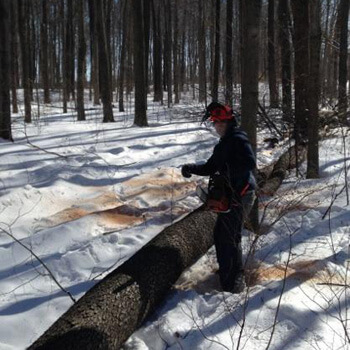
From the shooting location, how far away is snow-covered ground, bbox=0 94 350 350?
3262mm

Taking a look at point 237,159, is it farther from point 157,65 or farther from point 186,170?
point 157,65

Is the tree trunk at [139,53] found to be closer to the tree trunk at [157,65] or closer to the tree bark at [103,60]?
the tree bark at [103,60]

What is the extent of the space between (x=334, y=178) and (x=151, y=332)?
500cm

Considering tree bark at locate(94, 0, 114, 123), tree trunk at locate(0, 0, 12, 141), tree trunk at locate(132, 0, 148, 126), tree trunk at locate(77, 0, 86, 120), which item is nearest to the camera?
tree trunk at locate(0, 0, 12, 141)

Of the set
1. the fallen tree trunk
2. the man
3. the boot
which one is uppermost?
the man

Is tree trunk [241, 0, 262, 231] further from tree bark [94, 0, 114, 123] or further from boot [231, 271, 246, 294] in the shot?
tree bark [94, 0, 114, 123]

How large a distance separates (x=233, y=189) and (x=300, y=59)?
6086 mm

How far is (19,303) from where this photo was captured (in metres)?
3.56

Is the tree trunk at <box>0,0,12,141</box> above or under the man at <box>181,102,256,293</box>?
above

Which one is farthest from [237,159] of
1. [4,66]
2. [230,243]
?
[4,66]

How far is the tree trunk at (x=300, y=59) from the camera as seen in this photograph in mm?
8455

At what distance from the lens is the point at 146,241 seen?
4766 millimetres

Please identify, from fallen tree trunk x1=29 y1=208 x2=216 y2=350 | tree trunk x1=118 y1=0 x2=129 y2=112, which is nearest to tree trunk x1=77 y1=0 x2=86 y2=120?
tree trunk x1=118 y1=0 x2=129 y2=112

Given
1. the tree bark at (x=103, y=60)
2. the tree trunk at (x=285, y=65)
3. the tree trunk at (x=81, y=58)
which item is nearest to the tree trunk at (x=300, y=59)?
the tree trunk at (x=285, y=65)
